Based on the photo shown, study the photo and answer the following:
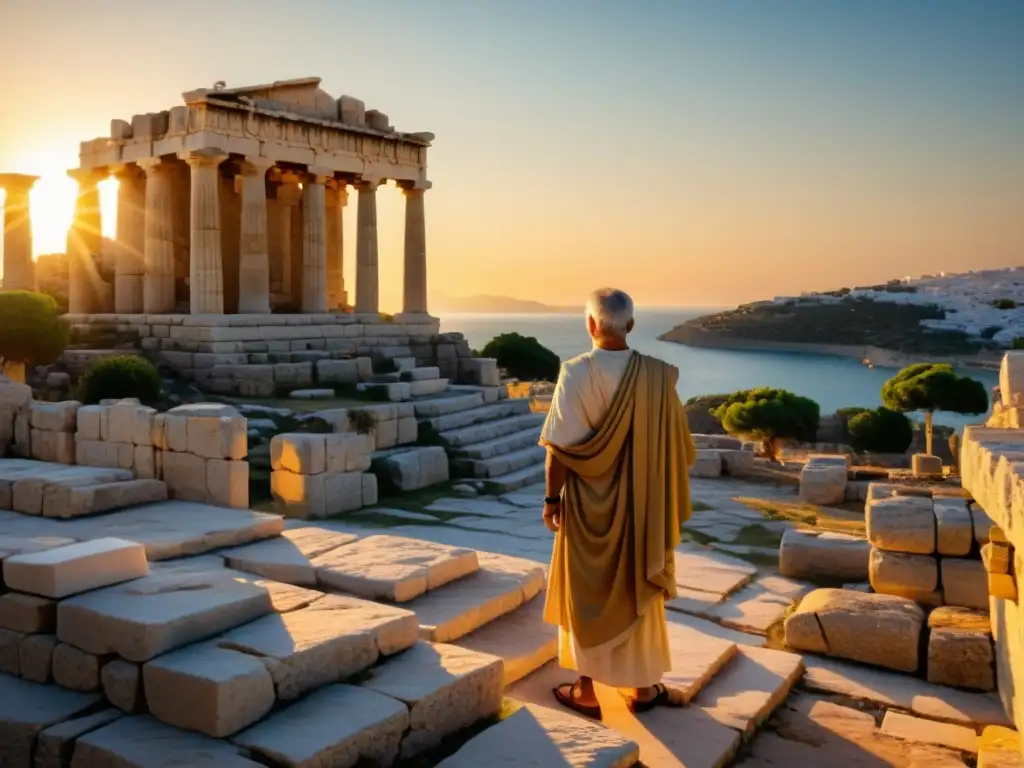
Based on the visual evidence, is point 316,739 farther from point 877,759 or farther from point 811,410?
point 811,410

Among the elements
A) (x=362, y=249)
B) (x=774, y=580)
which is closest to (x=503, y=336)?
(x=362, y=249)

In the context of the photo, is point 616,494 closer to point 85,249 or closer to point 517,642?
point 517,642

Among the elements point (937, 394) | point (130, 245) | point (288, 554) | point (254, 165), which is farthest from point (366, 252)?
point (288, 554)

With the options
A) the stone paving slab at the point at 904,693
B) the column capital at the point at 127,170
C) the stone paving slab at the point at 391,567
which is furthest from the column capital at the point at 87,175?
the stone paving slab at the point at 904,693

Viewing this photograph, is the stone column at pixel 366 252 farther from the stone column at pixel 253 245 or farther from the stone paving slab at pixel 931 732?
the stone paving slab at pixel 931 732

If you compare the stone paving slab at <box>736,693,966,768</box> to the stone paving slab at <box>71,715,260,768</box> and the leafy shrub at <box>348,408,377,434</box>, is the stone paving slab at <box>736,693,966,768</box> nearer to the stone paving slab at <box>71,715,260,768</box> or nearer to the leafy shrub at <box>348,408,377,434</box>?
the stone paving slab at <box>71,715,260,768</box>

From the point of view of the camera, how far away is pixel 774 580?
7621 millimetres

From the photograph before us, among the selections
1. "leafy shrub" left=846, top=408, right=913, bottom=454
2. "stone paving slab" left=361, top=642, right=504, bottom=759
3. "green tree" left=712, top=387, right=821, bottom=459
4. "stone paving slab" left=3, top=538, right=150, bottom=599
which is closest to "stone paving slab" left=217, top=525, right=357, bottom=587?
"stone paving slab" left=3, top=538, right=150, bottom=599

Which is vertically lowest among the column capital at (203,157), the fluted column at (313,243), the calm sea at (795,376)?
the calm sea at (795,376)

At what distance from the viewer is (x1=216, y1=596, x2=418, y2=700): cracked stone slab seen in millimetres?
4000

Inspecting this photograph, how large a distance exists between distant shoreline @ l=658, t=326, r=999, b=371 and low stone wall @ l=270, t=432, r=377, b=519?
64588mm

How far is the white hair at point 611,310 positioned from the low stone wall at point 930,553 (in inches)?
138

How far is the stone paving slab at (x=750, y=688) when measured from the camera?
466 cm

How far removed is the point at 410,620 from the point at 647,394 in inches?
68.9
